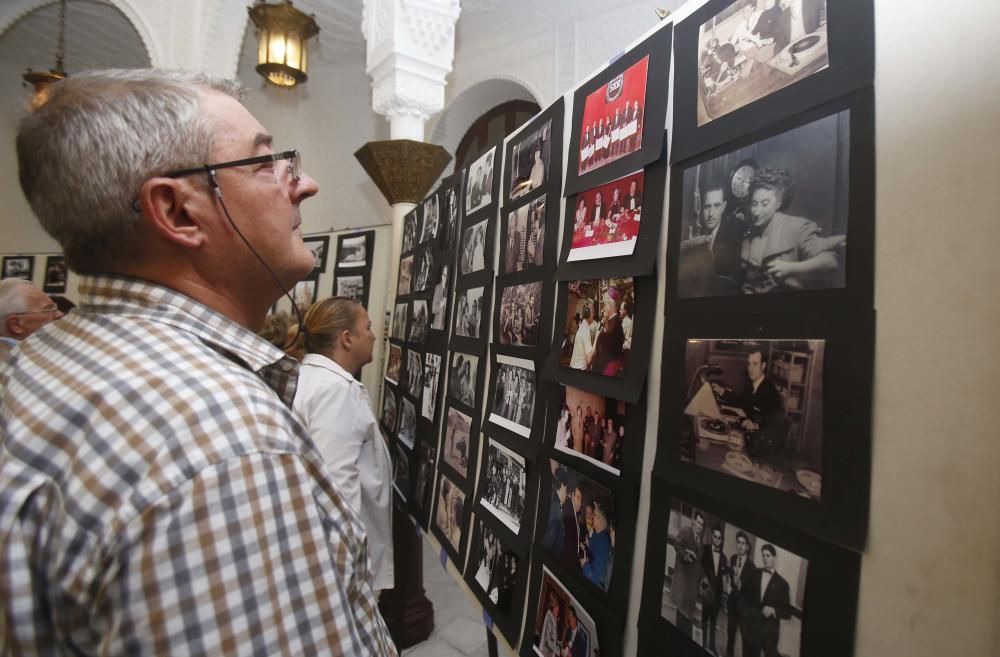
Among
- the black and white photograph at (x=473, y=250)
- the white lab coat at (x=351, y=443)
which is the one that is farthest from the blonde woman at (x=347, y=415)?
the black and white photograph at (x=473, y=250)

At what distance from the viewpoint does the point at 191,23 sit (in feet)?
13.0

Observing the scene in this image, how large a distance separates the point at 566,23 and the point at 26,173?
12.4 ft

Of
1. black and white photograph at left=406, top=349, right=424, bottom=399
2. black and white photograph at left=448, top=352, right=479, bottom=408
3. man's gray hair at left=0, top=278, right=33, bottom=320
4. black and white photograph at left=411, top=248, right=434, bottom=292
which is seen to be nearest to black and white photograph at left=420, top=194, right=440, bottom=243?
black and white photograph at left=411, top=248, right=434, bottom=292

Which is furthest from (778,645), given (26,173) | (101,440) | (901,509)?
(26,173)

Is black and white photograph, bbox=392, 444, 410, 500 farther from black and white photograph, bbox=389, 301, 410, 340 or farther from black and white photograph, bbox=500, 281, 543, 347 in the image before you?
black and white photograph, bbox=500, 281, 543, 347

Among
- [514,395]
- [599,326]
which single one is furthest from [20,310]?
[599,326]

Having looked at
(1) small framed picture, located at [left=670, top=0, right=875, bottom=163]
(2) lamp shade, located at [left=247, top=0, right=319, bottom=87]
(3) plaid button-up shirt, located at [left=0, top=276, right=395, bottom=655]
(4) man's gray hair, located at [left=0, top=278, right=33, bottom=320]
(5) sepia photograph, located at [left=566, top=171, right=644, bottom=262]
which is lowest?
(3) plaid button-up shirt, located at [left=0, top=276, right=395, bottom=655]

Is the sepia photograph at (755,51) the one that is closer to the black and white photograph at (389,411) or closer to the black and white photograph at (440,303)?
the black and white photograph at (440,303)

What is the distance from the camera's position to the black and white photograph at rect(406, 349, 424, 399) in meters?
2.14

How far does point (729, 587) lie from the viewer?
2.25 ft

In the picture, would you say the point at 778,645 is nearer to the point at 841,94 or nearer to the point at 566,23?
the point at 841,94

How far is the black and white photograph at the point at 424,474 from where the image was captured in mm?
1887

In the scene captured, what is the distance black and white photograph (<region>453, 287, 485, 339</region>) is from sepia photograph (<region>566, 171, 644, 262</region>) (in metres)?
0.53

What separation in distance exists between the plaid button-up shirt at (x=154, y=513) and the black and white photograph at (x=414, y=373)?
1.51 meters
